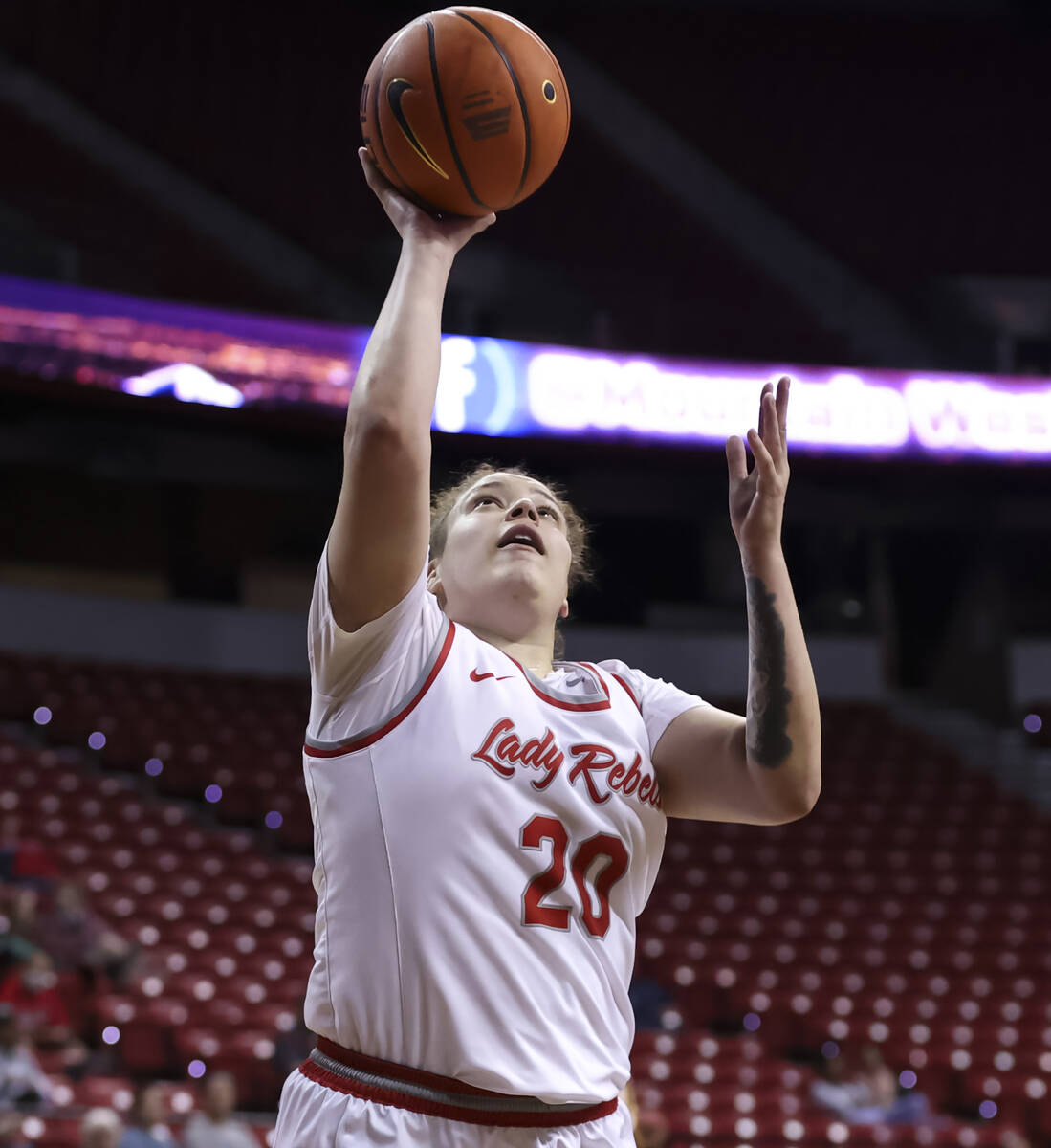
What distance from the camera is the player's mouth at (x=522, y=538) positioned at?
2078mm

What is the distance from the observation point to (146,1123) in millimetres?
5426

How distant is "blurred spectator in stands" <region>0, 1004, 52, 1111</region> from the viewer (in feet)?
18.4

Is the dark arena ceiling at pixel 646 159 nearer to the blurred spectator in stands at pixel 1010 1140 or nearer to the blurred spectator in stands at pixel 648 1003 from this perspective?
the blurred spectator in stands at pixel 648 1003

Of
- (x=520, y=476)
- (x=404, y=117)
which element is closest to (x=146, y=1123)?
(x=520, y=476)

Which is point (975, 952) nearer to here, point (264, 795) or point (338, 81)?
point (264, 795)

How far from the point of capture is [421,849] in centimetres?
176

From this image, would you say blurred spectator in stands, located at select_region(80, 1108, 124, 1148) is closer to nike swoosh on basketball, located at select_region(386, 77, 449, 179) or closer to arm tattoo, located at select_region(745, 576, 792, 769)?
arm tattoo, located at select_region(745, 576, 792, 769)

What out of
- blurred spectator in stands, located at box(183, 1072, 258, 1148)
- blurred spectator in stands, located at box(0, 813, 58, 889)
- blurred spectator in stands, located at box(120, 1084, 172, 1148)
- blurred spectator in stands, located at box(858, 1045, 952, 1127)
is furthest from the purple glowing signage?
blurred spectator in stands, located at box(120, 1084, 172, 1148)

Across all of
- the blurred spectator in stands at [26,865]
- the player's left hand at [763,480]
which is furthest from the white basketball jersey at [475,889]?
the blurred spectator in stands at [26,865]

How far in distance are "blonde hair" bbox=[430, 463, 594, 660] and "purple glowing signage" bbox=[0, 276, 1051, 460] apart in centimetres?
777

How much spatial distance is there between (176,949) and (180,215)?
774 cm

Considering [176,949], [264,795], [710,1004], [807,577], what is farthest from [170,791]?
[807,577]

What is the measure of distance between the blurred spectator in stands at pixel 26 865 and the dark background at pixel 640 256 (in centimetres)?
436

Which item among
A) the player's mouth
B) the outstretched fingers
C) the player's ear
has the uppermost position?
the outstretched fingers
